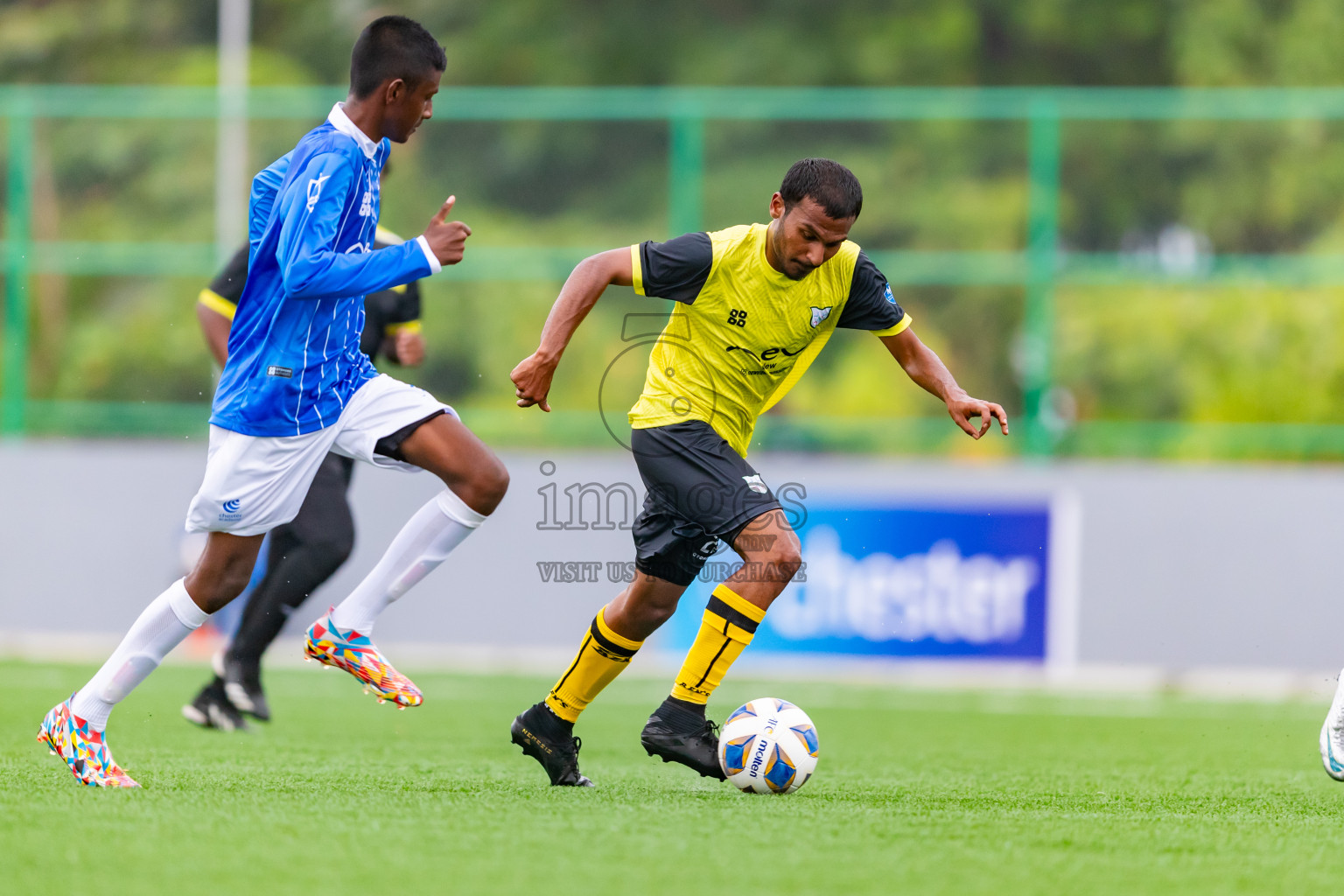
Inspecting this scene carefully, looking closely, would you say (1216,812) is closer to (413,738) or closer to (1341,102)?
(413,738)

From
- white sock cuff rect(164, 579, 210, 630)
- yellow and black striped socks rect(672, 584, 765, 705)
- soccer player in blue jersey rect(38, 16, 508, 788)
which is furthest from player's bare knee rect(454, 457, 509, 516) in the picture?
white sock cuff rect(164, 579, 210, 630)

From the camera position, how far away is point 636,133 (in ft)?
44.7

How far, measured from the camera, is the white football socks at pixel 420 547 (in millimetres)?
5316

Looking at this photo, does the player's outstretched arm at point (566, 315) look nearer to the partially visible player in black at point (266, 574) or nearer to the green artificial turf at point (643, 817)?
the green artificial turf at point (643, 817)

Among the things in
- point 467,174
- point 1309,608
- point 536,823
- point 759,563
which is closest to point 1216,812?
point 759,563

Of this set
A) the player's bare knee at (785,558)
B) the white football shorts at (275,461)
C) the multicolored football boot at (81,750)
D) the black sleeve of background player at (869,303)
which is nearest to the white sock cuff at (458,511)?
the white football shorts at (275,461)

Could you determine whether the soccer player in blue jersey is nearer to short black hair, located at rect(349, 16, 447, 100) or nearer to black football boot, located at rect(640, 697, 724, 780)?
short black hair, located at rect(349, 16, 447, 100)

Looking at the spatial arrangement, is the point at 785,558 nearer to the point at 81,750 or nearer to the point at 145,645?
the point at 145,645

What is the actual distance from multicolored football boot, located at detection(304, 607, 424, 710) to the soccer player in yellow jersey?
45 centimetres

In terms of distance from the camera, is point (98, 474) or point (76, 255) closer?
point (98, 474)

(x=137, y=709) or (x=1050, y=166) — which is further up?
(x=1050, y=166)

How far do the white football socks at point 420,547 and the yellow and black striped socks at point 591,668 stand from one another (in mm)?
532

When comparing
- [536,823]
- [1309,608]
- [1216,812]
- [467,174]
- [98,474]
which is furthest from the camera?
[467,174]

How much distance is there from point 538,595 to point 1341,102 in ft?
23.8
